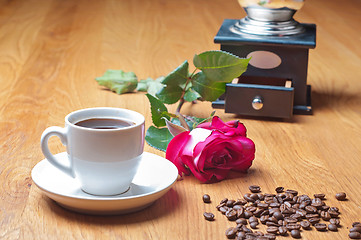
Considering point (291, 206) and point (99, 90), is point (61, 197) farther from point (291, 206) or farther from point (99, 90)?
point (99, 90)

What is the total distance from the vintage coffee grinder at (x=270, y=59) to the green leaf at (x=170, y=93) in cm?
15

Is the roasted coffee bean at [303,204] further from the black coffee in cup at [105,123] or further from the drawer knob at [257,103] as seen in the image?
the drawer knob at [257,103]

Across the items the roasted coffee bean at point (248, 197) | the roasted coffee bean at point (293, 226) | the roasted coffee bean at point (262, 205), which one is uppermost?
the roasted coffee bean at point (293, 226)

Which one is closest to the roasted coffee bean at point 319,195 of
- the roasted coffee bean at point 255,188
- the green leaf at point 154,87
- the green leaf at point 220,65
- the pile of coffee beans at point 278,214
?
the pile of coffee beans at point 278,214

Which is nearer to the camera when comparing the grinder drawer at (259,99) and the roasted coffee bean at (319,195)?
the roasted coffee bean at (319,195)

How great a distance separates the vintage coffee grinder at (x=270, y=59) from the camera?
1.38m

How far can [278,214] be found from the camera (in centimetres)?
90

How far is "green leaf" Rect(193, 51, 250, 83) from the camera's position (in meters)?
1.19

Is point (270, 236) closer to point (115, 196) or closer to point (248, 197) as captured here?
point (248, 197)

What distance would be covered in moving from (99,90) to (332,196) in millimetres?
817

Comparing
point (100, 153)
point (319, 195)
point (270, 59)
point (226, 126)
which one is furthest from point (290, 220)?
point (270, 59)

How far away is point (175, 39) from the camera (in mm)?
2229

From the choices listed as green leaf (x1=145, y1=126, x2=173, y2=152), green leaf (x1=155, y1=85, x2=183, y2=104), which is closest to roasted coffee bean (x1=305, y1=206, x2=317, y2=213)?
green leaf (x1=145, y1=126, x2=173, y2=152)

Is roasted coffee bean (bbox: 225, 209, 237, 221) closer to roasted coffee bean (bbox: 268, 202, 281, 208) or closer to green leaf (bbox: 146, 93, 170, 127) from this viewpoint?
roasted coffee bean (bbox: 268, 202, 281, 208)
